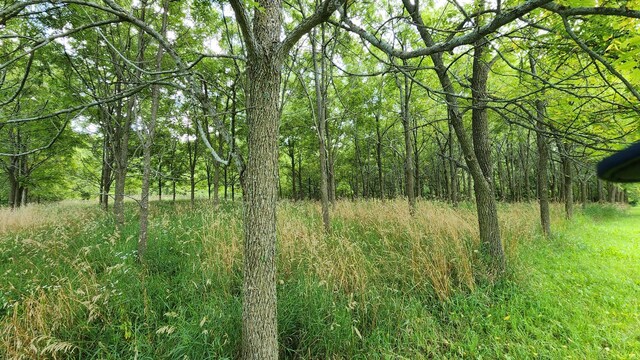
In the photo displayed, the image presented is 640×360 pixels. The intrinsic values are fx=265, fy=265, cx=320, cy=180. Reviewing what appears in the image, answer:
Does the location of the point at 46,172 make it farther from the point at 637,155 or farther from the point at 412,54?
the point at 637,155

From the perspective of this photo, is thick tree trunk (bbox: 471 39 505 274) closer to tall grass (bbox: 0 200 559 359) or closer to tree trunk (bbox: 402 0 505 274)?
tree trunk (bbox: 402 0 505 274)

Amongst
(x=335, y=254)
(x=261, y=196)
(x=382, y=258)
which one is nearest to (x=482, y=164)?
(x=382, y=258)

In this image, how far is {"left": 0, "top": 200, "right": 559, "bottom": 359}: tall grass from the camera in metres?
2.65

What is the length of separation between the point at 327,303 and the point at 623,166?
3138 mm

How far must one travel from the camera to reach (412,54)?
214 centimetres

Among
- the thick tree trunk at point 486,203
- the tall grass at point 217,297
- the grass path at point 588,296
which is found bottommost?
the grass path at point 588,296

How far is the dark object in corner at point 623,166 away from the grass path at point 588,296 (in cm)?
372

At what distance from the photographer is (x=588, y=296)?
4.14m

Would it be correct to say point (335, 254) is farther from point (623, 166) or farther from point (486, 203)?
point (623, 166)

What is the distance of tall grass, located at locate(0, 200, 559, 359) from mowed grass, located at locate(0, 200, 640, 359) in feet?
0.06

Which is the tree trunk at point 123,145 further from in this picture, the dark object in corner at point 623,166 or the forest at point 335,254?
the dark object in corner at point 623,166

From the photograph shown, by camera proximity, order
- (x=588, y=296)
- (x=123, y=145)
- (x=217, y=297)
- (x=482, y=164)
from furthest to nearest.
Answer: (x=123, y=145) → (x=482, y=164) → (x=588, y=296) → (x=217, y=297)

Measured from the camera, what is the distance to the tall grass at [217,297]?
2654 mm

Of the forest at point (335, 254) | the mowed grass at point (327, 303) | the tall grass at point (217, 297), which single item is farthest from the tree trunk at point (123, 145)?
the tall grass at point (217, 297)
